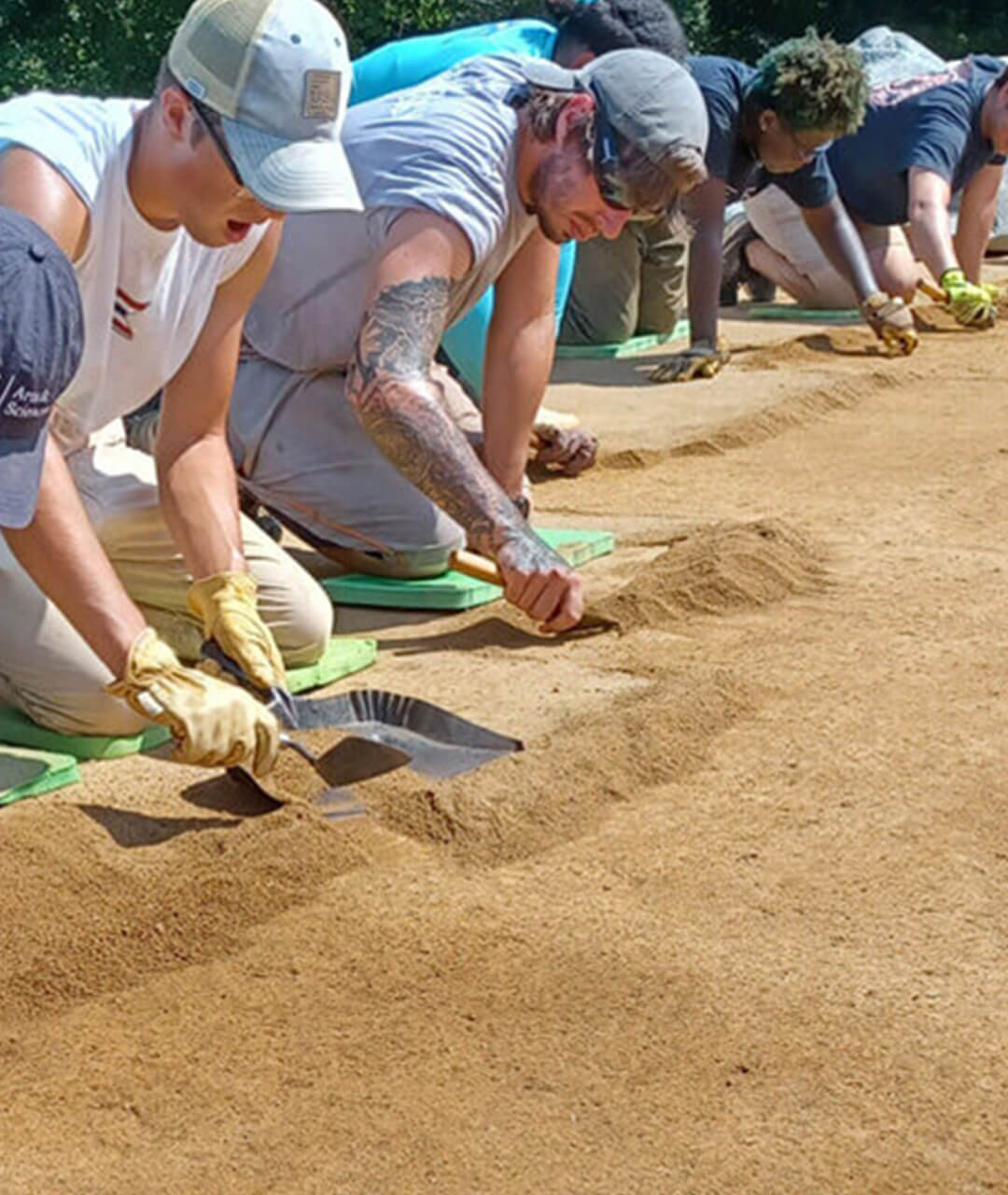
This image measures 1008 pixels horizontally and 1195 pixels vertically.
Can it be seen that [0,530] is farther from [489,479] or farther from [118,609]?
[489,479]

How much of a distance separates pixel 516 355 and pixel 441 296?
0.63 m

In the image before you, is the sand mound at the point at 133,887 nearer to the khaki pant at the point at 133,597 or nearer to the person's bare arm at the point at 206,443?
the khaki pant at the point at 133,597

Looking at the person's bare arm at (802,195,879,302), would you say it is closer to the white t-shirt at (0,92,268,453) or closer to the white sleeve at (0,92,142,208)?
the white t-shirt at (0,92,268,453)

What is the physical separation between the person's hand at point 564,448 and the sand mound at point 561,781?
7.23 feet

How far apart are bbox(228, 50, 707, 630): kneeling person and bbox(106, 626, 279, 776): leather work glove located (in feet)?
3.17

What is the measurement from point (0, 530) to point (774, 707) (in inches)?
60.3

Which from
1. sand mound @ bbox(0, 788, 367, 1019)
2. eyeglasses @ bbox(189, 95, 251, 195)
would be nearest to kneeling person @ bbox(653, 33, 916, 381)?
eyeglasses @ bbox(189, 95, 251, 195)

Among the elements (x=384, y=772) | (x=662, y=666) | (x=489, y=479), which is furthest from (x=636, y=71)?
(x=384, y=772)

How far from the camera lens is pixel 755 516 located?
5.68 meters

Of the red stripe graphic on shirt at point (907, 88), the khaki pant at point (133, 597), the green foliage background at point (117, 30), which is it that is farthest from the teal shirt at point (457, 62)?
the green foliage background at point (117, 30)

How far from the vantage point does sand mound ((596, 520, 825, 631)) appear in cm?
458

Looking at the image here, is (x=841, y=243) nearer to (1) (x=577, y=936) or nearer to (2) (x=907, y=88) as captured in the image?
(2) (x=907, y=88)

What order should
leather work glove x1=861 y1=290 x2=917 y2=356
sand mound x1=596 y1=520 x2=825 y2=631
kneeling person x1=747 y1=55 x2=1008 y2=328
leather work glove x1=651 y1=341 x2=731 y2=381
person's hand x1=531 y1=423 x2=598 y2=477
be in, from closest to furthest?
sand mound x1=596 y1=520 x2=825 y2=631, person's hand x1=531 y1=423 x2=598 y2=477, leather work glove x1=651 y1=341 x2=731 y2=381, leather work glove x1=861 y1=290 x2=917 y2=356, kneeling person x1=747 y1=55 x2=1008 y2=328

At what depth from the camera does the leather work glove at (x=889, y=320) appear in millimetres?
8344
